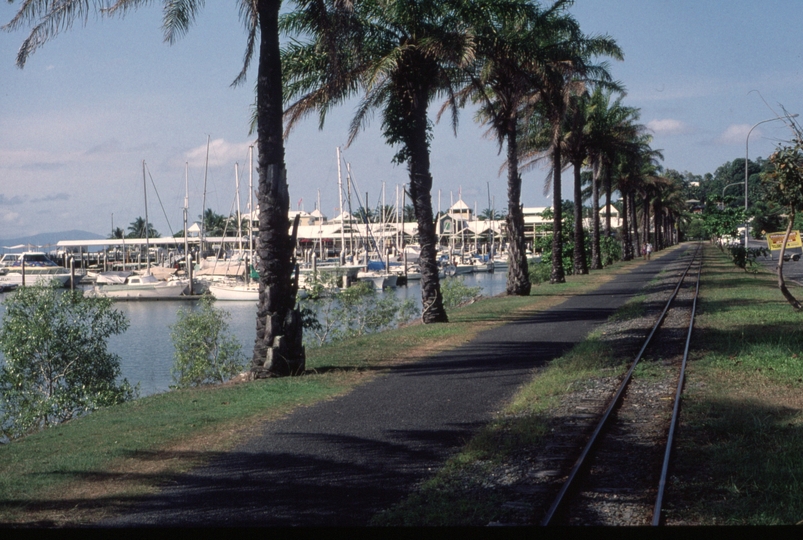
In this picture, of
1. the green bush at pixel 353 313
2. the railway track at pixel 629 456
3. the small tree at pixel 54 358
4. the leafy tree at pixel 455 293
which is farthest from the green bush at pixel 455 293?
the railway track at pixel 629 456

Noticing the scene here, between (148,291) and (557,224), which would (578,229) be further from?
(148,291)

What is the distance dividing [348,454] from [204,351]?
1350cm

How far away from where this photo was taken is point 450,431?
31.4ft

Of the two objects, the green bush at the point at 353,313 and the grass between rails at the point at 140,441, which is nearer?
the grass between rails at the point at 140,441

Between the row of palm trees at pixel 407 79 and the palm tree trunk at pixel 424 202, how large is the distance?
0.03 m

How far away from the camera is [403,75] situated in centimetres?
2100

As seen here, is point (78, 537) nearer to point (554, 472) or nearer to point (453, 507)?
point (453, 507)

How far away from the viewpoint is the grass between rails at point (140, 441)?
23.9 feet

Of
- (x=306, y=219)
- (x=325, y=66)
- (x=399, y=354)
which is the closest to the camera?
(x=399, y=354)

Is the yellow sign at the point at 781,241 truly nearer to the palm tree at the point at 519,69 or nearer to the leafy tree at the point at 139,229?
the palm tree at the point at 519,69

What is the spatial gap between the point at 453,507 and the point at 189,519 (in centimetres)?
212

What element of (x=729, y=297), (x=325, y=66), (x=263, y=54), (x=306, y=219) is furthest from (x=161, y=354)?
(x=306, y=219)

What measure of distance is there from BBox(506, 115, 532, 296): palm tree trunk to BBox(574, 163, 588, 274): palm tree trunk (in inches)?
528

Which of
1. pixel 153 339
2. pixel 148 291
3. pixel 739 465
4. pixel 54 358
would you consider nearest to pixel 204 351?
pixel 54 358
